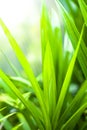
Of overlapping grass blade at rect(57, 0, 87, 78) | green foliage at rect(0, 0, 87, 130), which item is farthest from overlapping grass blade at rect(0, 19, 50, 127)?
overlapping grass blade at rect(57, 0, 87, 78)

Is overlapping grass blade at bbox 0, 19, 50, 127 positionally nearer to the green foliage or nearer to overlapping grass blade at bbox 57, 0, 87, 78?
the green foliage

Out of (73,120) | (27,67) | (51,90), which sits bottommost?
(73,120)

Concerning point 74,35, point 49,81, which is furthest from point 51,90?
point 74,35

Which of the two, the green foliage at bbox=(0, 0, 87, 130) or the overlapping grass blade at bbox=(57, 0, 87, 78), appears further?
the overlapping grass blade at bbox=(57, 0, 87, 78)

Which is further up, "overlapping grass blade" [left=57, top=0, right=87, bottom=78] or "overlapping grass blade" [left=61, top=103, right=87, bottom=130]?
"overlapping grass blade" [left=57, top=0, right=87, bottom=78]

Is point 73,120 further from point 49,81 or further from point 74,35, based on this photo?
point 74,35

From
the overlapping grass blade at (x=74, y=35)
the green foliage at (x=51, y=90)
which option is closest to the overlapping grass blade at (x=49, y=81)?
the green foliage at (x=51, y=90)

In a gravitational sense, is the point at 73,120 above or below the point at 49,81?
below
